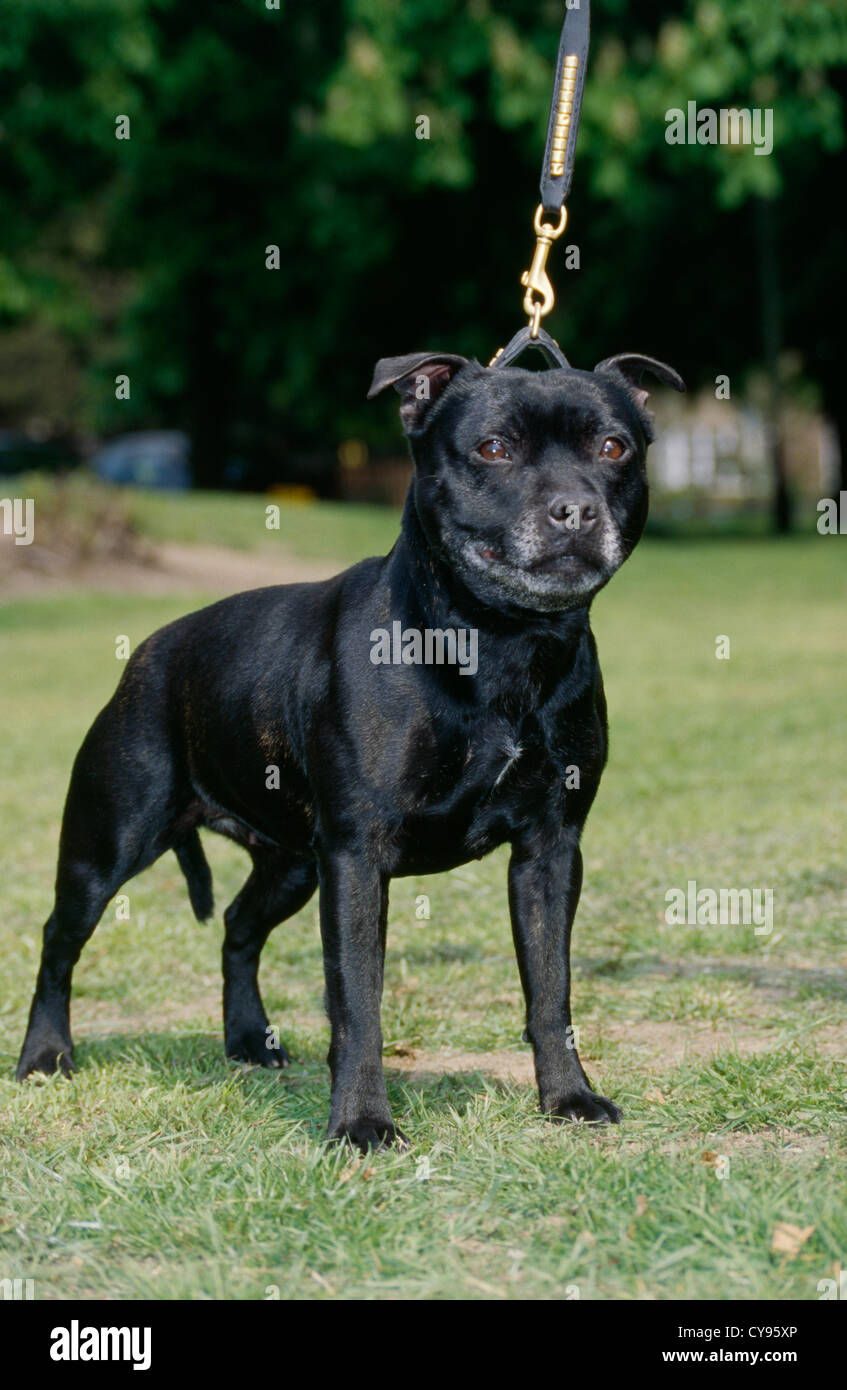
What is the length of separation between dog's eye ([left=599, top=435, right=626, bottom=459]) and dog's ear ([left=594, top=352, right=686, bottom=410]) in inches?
11.4

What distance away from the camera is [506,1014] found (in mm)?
4906

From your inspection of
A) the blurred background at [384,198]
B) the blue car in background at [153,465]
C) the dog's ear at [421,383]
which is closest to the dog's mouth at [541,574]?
the dog's ear at [421,383]

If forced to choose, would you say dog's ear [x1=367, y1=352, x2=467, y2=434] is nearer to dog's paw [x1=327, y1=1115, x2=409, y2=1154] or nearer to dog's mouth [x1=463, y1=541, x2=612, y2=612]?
dog's mouth [x1=463, y1=541, x2=612, y2=612]

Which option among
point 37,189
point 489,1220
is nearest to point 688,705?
point 489,1220

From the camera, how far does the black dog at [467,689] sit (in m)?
3.67

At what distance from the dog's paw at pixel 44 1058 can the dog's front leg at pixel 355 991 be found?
1.06 meters

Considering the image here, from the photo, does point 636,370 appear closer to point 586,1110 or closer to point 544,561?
point 544,561

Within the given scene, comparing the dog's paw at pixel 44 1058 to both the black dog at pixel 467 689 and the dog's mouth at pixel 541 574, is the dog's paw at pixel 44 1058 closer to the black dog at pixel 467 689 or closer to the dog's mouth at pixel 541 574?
the black dog at pixel 467 689

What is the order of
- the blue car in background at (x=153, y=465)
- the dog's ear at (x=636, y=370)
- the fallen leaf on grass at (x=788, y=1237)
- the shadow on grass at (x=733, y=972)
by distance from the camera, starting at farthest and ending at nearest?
the blue car in background at (x=153, y=465)
the shadow on grass at (x=733, y=972)
the dog's ear at (x=636, y=370)
the fallen leaf on grass at (x=788, y=1237)

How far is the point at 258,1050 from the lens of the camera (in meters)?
4.64

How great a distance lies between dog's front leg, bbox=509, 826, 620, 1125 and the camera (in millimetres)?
3924

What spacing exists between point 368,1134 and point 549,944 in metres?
0.63

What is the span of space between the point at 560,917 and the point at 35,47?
18.6m

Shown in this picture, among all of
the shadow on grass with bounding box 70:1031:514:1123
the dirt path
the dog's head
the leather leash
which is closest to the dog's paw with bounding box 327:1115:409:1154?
the shadow on grass with bounding box 70:1031:514:1123
